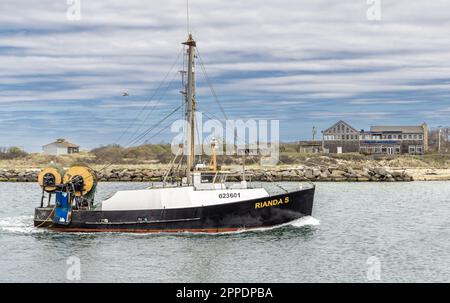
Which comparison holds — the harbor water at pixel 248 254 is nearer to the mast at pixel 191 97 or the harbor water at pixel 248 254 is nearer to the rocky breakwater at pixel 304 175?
the mast at pixel 191 97

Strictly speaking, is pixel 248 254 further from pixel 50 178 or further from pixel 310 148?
pixel 310 148

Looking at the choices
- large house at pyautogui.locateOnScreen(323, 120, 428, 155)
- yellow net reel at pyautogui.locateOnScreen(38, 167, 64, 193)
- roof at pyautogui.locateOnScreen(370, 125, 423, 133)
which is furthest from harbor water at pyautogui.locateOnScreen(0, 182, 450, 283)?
roof at pyautogui.locateOnScreen(370, 125, 423, 133)

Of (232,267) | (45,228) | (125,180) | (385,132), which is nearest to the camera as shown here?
(232,267)

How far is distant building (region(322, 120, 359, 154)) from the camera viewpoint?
5423 inches

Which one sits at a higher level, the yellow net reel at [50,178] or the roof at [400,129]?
the roof at [400,129]

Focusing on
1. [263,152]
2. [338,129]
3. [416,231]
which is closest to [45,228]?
[416,231]

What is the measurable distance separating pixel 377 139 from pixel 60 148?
6579cm

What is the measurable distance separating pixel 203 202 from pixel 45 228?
9.20m

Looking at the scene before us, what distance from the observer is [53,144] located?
146m

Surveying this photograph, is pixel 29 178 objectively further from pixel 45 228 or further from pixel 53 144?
pixel 45 228

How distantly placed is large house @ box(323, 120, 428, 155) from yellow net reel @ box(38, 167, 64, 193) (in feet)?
340

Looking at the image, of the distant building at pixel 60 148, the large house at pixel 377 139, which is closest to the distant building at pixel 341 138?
the large house at pixel 377 139

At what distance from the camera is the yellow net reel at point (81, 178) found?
123ft

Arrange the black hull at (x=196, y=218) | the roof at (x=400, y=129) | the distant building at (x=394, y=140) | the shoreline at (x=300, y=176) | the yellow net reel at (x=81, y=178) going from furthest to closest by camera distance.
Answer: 1. the roof at (x=400, y=129)
2. the distant building at (x=394, y=140)
3. the shoreline at (x=300, y=176)
4. the yellow net reel at (x=81, y=178)
5. the black hull at (x=196, y=218)
